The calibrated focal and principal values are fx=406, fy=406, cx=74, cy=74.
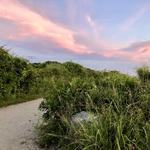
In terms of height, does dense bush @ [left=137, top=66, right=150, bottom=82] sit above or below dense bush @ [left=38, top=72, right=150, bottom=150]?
above

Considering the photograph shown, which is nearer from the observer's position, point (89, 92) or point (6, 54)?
point (89, 92)

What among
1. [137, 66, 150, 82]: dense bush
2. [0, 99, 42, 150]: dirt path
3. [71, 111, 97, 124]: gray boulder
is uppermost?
[137, 66, 150, 82]: dense bush

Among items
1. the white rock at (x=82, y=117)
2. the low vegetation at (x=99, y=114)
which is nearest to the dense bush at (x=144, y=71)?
the low vegetation at (x=99, y=114)

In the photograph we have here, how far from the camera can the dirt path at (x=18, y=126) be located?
966 centimetres

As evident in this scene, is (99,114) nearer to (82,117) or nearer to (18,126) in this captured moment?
(82,117)

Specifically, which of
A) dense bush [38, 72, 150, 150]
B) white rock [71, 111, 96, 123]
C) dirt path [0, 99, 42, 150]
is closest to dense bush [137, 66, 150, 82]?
dense bush [38, 72, 150, 150]

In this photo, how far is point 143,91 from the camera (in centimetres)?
1027

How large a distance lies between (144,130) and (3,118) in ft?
19.9

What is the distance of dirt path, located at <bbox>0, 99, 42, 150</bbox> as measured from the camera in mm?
9656

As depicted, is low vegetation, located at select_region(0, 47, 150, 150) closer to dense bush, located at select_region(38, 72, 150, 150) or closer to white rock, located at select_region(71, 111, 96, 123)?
dense bush, located at select_region(38, 72, 150, 150)

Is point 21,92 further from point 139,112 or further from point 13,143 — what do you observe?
point 139,112

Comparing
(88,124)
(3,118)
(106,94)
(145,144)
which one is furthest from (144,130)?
(3,118)

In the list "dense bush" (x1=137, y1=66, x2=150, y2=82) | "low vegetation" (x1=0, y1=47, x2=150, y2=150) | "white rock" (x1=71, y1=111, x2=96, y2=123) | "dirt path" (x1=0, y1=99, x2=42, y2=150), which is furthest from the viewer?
"dense bush" (x1=137, y1=66, x2=150, y2=82)

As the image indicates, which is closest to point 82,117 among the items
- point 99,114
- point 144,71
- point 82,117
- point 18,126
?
point 82,117
